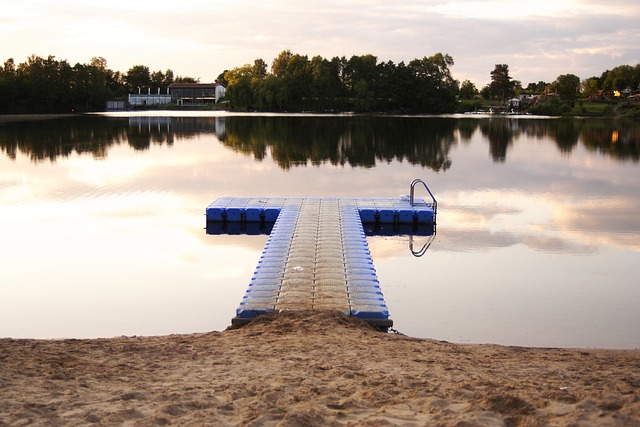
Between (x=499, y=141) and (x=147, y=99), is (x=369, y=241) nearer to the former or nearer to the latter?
(x=499, y=141)

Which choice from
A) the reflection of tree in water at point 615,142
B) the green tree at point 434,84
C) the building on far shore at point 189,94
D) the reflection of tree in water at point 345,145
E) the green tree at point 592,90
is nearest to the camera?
the reflection of tree in water at point 345,145

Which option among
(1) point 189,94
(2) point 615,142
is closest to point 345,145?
(2) point 615,142

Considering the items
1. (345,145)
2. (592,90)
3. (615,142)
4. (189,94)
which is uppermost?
(592,90)

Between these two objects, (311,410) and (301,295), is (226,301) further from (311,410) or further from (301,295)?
(311,410)

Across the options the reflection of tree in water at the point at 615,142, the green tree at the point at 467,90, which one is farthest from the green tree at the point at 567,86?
the reflection of tree in water at the point at 615,142

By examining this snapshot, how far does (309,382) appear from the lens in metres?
6.60

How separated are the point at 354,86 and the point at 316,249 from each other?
93.6 m

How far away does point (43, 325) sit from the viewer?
10727 millimetres

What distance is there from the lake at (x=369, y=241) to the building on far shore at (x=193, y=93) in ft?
344

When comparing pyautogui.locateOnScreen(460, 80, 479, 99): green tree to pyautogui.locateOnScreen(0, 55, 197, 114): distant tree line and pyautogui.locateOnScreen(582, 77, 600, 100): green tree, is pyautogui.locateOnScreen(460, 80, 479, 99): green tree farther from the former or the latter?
pyautogui.locateOnScreen(0, 55, 197, 114): distant tree line

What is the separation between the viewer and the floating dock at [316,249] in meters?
10.2

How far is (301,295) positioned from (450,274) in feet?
14.2

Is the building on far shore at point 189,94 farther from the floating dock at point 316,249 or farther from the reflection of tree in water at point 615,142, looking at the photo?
the floating dock at point 316,249

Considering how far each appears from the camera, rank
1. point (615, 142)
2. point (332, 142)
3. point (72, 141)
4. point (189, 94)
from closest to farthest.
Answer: point (72, 141)
point (332, 142)
point (615, 142)
point (189, 94)
